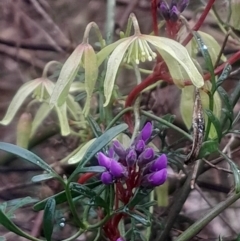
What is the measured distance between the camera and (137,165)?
1.80 feet

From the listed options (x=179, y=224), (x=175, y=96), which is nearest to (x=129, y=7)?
(x=175, y=96)

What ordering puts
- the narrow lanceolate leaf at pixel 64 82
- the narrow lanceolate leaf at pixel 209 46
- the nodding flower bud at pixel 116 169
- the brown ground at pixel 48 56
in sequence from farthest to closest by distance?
the brown ground at pixel 48 56
the narrow lanceolate leaf at pixel 209 46
the narrow lanceolate leaf at pixel 64 82
the nodding flower bud at pixel 116 169

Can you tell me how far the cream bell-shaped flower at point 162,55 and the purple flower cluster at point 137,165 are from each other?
0.26ft

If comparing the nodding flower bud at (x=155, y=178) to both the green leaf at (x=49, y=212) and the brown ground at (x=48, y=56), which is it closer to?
the green leaf at (x=49, y=212)

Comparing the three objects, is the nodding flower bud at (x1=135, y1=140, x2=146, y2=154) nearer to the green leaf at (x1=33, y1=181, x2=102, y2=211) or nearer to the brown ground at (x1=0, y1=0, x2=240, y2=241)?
the green leaf at (x1=33, y1=181, x2=102, y2=211)

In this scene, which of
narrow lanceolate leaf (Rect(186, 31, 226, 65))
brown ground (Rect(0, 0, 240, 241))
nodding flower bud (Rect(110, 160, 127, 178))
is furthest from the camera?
brown ground (Rect(0, 0, 240, 241))

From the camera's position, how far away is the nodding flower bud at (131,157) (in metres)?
0.54

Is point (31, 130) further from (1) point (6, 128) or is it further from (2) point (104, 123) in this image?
(1) point (6, 128)

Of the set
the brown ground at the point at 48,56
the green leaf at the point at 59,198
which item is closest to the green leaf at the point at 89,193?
the green leaf at the point at 59,198

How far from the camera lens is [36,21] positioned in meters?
1.52

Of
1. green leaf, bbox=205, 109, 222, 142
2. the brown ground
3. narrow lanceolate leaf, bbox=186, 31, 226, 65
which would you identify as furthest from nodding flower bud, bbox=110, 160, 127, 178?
the brown ground

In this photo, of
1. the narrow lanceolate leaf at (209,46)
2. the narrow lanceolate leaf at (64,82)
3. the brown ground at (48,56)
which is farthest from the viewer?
the brown ground at (48,56)

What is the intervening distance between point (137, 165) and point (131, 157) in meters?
0.02

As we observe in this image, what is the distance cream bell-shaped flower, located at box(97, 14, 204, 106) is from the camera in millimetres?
608
